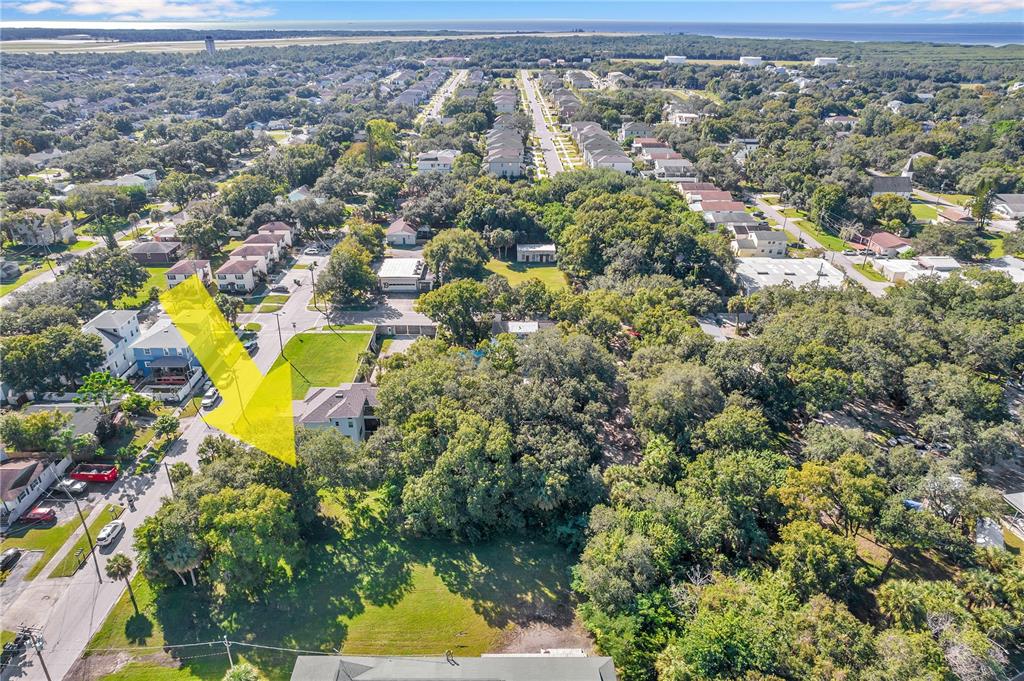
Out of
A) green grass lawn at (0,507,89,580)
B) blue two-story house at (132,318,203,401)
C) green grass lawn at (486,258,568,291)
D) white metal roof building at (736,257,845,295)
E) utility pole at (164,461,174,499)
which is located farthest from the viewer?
green grass lawn at (486,258,568,291)

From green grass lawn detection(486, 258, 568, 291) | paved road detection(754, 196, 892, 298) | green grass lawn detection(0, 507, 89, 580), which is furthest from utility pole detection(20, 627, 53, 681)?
paved road detection(754, 196, 892, 298)

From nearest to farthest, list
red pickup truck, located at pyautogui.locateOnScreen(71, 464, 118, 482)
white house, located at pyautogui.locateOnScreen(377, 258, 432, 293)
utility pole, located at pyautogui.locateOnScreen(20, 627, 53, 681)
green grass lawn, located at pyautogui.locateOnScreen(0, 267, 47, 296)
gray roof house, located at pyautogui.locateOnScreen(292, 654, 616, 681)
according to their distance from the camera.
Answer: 1. gray roof house, located at pyautogui.locateOnScreen(292, 654, 616, 681)
2. utility pole, located at pyautogui.locateOnScreen(20, 627, 53, 681)
3. red pickup truck, located at pyautogui.locateOnScreen(71, 464, 118, 482)
4. green grass lawn, located at pyautogui.locateOnScreen(0, 267, 47, 296)
5. white house, located at pyautogui.locateOnScreen(377, 258, 432, 293)

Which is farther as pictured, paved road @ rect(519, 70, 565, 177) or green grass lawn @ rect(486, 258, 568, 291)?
paved road @ rect(519, 70, 565, 177)

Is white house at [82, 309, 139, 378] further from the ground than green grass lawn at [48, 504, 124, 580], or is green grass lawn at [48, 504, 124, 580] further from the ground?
white house at [82, 309, 139, 378]

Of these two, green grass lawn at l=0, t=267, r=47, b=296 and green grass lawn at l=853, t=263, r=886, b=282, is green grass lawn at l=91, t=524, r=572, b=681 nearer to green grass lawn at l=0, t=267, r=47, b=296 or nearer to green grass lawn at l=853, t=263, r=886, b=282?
green grass lawn at l=0, t=267, r=47, b=296

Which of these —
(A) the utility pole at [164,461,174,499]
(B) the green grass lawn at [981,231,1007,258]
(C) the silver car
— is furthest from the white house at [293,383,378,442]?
(B) the green grass lawn at [981,231,1007,258]

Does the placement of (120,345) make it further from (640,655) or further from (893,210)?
(893,210)

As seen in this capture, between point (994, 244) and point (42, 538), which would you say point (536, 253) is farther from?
point (994, 244)

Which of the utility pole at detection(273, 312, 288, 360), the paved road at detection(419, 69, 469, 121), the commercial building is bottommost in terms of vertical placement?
the commercial building
